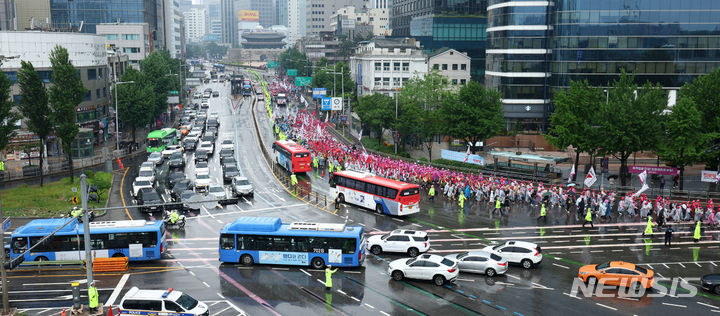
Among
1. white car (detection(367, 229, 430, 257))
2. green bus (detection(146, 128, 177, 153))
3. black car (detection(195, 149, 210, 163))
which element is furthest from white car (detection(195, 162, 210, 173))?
white car (detection(367, 229, 430, 257))

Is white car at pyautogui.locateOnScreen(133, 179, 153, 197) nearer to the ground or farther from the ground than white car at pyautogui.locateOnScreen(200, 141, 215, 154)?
nearer to the ground

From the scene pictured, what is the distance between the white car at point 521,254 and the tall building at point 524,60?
5385 centimetres

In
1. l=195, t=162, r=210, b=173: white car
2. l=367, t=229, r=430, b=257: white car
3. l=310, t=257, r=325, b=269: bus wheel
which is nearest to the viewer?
→ l=310, t=257, r=325, b=269: bus wheel

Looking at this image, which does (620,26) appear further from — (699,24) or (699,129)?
(699,129)

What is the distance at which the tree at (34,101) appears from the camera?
54.6 metres

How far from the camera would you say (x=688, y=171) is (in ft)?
203

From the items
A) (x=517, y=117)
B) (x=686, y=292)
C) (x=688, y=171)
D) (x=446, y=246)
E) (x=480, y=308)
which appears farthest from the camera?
(x=517, y=117)

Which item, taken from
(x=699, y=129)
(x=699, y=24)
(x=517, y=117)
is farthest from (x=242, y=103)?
(x=699, y=129)

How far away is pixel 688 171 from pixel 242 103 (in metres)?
94.4

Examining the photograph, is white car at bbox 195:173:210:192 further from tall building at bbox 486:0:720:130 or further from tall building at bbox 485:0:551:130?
tall building at bbox 486:0:720:130

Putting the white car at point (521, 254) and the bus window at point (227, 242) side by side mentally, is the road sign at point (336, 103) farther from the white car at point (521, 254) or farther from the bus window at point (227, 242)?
the white car at point (521, 254)

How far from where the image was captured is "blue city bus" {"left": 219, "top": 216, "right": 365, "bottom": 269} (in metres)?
33.4

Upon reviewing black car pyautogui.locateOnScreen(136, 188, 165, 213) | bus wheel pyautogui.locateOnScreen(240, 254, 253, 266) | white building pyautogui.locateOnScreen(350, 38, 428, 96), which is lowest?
bus wheel pyautogui.locateOnScreen(240, 254, 253, 266)

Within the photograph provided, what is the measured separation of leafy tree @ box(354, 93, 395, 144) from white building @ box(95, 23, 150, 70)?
6579 centimetres
